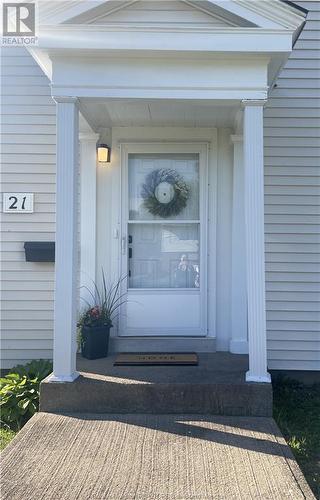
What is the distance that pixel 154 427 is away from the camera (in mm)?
3377

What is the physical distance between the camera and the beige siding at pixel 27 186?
16.5 feet

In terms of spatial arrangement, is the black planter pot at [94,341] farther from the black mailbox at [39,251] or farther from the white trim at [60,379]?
the black mailbox at [39,251]

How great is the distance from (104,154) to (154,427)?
108 inches

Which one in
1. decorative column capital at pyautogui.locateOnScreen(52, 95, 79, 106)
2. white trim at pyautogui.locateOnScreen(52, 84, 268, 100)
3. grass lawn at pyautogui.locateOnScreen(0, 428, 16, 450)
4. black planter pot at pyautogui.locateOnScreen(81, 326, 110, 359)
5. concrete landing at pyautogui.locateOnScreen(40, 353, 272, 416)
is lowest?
grass lawn at pyautogui.locateOnScreen(0, 428, 16, 450)

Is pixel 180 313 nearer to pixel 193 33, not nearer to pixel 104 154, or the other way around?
pixel 104 154

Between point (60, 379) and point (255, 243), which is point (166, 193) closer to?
point (255, 243)

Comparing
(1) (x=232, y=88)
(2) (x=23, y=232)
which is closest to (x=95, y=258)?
(2) (x=23, y=232)

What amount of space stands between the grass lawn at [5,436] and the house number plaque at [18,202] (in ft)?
7.25

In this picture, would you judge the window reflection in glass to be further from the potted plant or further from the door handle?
the potted plant

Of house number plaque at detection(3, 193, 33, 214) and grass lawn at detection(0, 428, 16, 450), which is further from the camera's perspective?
house number plaque at detection(3, 193, 33, 214)

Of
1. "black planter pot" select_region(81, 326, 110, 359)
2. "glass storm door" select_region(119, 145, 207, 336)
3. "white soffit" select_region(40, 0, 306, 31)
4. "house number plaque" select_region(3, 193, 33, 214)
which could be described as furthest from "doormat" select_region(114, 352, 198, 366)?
"white soffit" select_region(40, 0, 306, 31)

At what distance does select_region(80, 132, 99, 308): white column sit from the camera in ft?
16.2

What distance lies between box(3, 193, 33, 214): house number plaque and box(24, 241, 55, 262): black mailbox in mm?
367

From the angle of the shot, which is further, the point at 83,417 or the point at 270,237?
the point at 270,237
